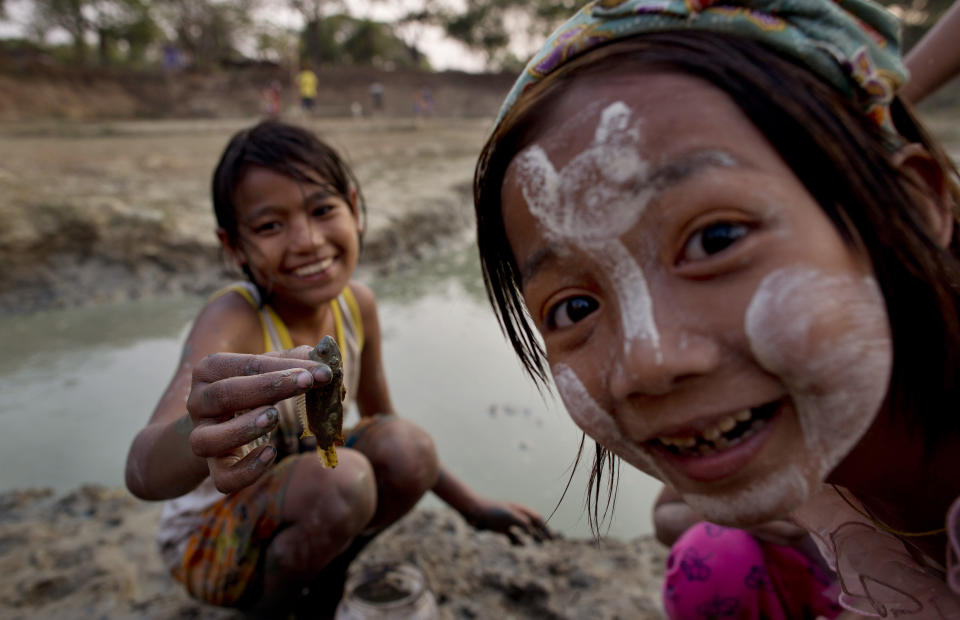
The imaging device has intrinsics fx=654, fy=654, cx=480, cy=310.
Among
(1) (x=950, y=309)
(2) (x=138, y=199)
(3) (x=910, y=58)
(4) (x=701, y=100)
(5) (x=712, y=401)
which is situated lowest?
(2) (x=138, y=199)

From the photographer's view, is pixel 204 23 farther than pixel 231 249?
Yes

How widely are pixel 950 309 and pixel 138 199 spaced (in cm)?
643

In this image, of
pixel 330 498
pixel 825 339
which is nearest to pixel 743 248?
pixel 825 339

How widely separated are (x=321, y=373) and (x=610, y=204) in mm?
460

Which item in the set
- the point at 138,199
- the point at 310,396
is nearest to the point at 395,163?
the point at 138,199

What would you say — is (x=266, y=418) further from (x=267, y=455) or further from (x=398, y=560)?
(x=398, y=560)

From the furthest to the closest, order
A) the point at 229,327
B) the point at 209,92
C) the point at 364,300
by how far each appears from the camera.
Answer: the point at 209,92, the point at 364,300, the point at 229,327

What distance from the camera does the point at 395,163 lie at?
32.5 feet

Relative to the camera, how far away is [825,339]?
79 cm

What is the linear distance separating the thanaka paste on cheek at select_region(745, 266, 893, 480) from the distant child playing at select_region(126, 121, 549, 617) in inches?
41.7

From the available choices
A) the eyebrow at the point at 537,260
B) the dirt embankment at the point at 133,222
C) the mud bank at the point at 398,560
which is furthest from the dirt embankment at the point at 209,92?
the eyebrow at the point at 537,260

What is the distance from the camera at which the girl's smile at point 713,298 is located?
801 mm

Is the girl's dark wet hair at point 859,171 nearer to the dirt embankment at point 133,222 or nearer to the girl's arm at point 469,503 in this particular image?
the girl's arm at point 469,503

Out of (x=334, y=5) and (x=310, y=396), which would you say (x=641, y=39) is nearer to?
(x=310, y=396)
